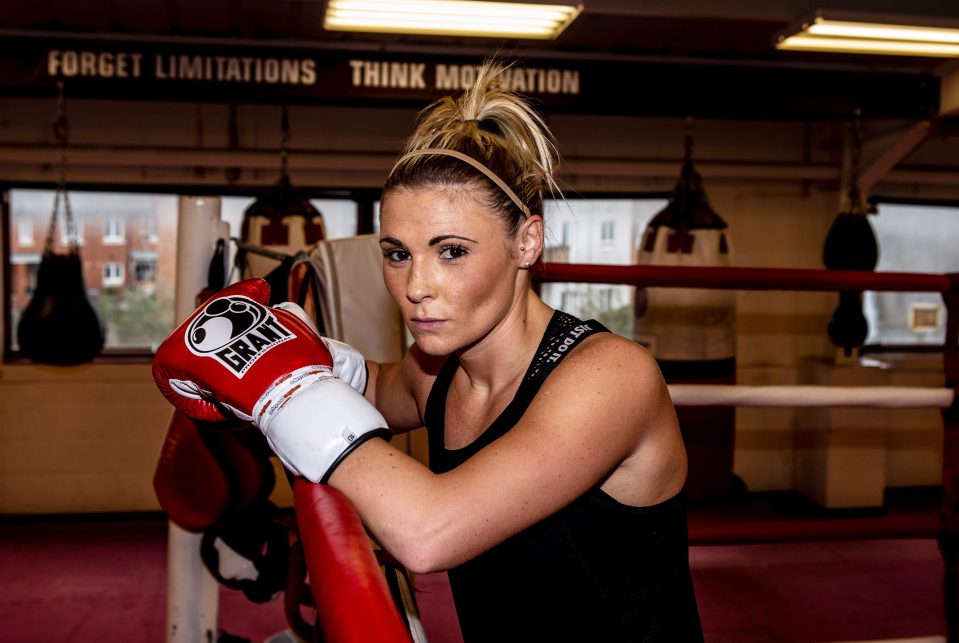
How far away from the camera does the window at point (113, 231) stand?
4965mm

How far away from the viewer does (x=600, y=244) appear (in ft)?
17.3

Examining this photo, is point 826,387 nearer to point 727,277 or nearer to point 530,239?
point 727,277

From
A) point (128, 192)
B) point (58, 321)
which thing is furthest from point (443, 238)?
point (128, 192)

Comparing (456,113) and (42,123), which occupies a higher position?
(42,123)

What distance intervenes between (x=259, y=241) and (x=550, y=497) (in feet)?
9.48

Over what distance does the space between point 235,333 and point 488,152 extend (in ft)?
1.32

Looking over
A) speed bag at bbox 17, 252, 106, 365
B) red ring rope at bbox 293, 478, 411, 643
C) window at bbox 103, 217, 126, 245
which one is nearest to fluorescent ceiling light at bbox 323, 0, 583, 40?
speed bag at bbox 17, 252, 106, 365

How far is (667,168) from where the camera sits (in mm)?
4883

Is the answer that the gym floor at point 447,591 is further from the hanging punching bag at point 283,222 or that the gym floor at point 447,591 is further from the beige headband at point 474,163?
the beige headband at point 474,163

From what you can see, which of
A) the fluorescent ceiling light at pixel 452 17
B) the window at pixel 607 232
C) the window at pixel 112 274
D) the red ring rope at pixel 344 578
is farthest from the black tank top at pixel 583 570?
the window at pixel 112 274

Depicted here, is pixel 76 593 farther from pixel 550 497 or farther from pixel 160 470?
pixel 550 497

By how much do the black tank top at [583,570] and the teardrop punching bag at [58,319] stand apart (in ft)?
11.4

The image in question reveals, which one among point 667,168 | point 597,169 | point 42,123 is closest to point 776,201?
point 667,168

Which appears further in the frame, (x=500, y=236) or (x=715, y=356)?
(x=715, y=356)
